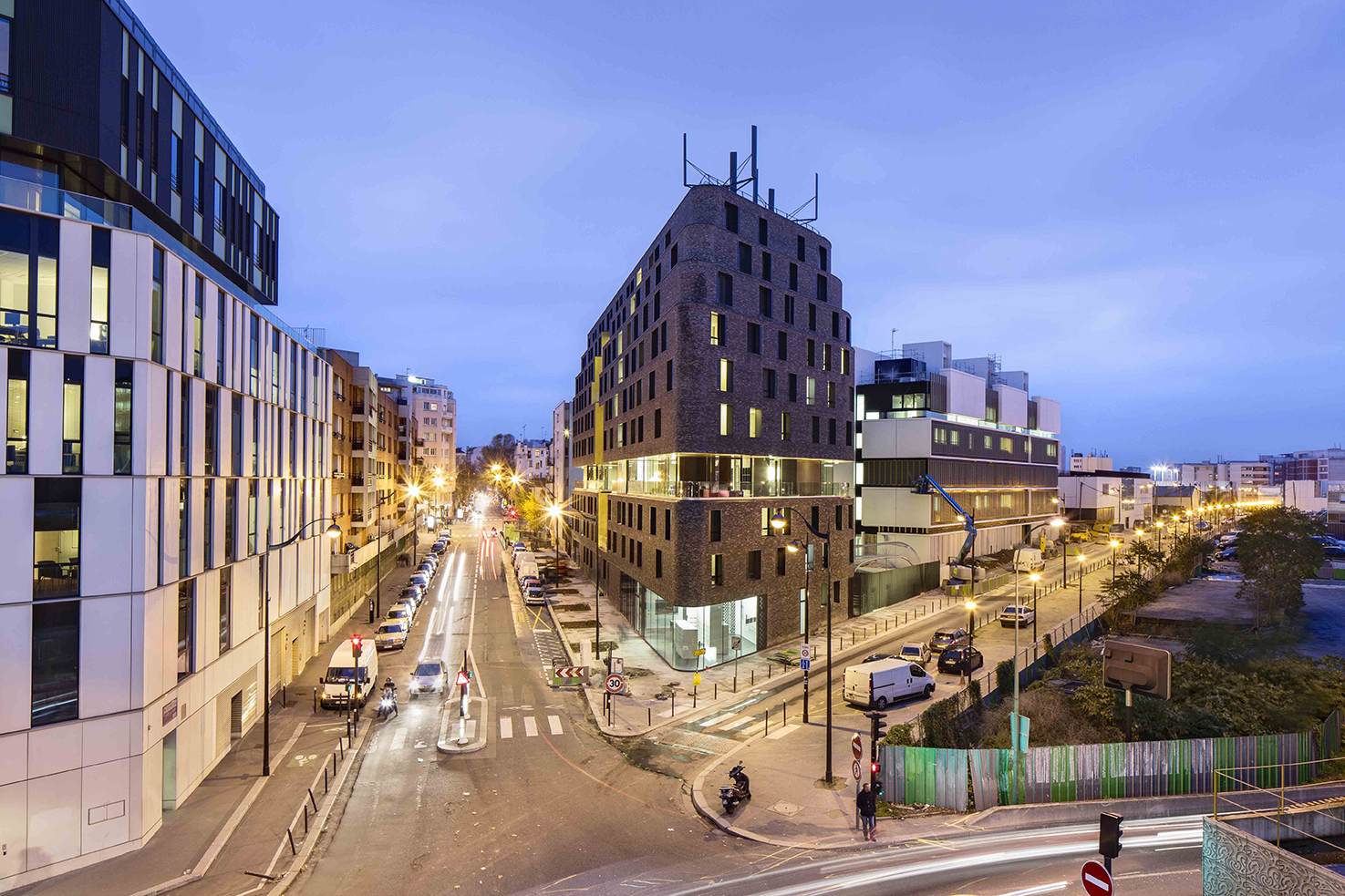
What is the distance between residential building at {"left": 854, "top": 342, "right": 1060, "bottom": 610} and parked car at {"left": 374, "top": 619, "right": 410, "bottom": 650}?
30.1 metres

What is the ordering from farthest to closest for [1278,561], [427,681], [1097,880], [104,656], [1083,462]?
1. [1083,462]
2. [1278,561]
3. [427,681]
4. [104,656]
5. [1097,880]

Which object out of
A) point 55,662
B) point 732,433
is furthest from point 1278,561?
point 55,662

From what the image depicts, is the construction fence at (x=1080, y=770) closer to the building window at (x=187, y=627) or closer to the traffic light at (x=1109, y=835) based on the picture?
the traffic light at (x=1109, y=835)

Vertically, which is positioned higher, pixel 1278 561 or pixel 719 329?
pixel 719 329

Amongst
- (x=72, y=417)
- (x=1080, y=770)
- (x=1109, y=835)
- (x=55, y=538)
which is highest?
(x=72, y=417)

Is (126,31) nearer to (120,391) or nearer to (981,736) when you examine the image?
(120,391)

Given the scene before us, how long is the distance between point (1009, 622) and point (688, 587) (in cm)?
2384

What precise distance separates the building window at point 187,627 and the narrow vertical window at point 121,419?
4458mm

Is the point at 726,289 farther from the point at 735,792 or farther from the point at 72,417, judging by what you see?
the point at 72,417

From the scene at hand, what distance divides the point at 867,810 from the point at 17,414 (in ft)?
73.2

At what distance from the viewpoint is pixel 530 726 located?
A: 2606 cm

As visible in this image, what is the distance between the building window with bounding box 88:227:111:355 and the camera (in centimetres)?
1655

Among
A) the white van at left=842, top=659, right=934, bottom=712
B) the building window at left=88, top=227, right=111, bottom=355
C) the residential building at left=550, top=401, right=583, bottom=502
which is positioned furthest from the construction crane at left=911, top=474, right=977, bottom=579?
the building window at left=88, top=227, right=111, bottom=355

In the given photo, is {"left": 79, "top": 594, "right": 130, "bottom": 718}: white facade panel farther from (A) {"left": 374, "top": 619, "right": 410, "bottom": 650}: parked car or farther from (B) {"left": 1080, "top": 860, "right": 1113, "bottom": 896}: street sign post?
(A) {"left": 374, "top": 619, "right": 410, "bottom": 650}: parked car
